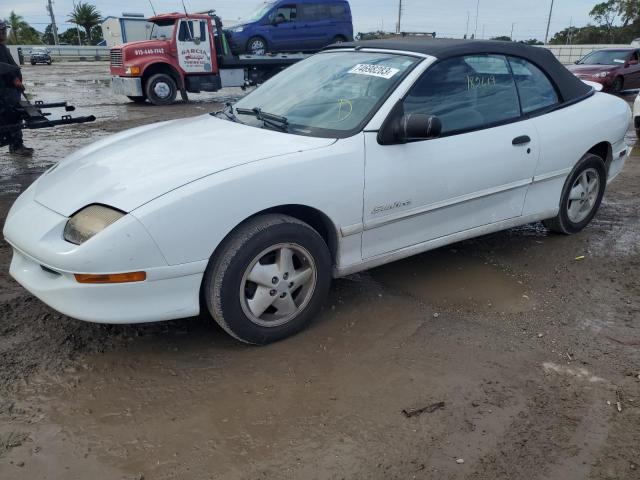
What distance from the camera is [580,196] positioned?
4535mm

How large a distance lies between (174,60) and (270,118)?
43.1 feet

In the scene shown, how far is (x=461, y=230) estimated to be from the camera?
12.2 feet

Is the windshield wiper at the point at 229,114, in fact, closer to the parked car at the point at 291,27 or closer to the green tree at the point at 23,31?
the parked car at the point at 291,27

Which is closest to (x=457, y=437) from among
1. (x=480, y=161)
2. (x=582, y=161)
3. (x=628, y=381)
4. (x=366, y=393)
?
(x=366, y=393)

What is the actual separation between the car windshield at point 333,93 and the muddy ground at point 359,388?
1.14m

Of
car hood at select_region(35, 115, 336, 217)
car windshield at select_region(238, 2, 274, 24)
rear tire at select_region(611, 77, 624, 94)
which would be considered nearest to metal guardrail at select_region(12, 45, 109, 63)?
car windshield at select_region(238, 2, 274, 24)

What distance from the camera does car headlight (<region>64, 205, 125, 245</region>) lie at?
8.41ft

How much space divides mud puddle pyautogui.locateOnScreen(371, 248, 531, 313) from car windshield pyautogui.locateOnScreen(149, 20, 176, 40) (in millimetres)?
13670

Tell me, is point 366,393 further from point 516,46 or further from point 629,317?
point 516,46

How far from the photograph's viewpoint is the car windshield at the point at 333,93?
3.25 meters

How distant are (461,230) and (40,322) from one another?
270 cm

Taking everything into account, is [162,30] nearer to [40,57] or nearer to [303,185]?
[303,185]

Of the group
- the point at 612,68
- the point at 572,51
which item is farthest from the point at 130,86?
the point at 572,51

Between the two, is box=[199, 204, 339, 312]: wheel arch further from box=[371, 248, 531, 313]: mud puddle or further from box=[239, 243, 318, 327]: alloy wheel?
box=[371, 248, 531, 313]: mud puddle
